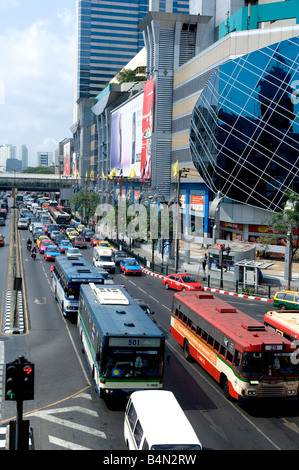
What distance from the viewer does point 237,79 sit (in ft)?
212

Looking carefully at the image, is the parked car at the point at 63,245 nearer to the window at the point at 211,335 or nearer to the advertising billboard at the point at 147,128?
the advertising billboard at the point at 147,128

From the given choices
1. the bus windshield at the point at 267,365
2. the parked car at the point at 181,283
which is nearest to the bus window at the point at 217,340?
the bus windshield at the point at 267,365

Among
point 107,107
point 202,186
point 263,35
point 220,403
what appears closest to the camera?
point 220,403

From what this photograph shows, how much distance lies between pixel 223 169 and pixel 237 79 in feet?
35.3

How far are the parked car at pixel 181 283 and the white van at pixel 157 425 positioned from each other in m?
26.7

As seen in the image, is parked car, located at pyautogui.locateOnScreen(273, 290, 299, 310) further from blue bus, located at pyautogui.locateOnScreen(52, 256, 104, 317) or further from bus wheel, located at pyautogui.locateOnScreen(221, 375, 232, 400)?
bus wheel, located at pyautogui.locateOnScreen(221, 375, 232, 400)

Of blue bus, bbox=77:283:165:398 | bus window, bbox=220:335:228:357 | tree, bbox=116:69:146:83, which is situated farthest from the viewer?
tree, bbox=116:69:146:83

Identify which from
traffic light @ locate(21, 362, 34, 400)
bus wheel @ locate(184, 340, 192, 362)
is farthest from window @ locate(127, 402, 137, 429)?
bus wheel @ locate(184, 340, 192, 362)

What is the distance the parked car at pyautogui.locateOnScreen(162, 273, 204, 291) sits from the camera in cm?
4235

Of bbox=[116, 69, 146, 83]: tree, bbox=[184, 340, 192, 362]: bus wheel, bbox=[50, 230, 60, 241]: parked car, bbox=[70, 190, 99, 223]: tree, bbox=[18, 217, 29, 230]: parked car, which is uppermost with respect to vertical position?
bbox=[116, 69, 146, 83]: tree

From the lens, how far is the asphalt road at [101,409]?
16.4m

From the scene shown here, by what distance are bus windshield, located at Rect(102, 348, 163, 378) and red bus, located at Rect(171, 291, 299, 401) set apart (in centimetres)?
278

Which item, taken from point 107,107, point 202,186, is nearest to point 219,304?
point 202,186
